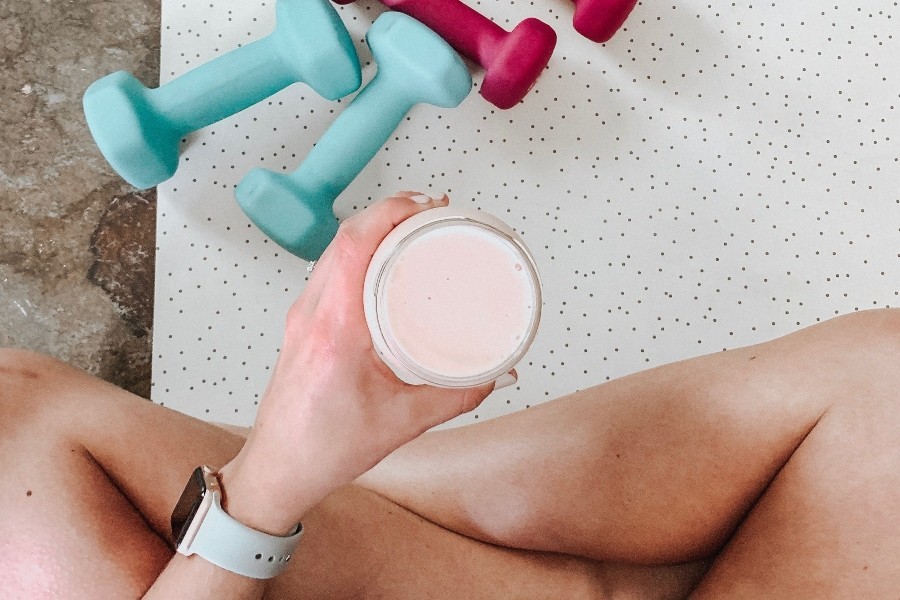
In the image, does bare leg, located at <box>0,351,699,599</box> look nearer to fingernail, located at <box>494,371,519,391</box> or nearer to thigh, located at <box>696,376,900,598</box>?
thigh, located at <box>696,376,900,598</box>

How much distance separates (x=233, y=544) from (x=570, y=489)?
30cm

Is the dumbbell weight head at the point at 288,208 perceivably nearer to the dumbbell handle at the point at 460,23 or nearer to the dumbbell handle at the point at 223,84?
the dumbbell handle at the point at 223,84

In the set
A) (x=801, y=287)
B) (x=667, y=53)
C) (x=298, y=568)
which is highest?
(x=667, y=53)

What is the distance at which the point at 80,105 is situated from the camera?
0.94 m

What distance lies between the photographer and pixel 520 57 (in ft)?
2.78

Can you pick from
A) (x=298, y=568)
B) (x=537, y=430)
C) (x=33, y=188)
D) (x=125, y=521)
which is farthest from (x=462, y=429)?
(x=33, y=188)

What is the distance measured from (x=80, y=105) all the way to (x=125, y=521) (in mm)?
635

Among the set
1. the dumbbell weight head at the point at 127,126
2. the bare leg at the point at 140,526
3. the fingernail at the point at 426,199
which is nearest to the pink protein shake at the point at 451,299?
the fingernail at the point at 426,199

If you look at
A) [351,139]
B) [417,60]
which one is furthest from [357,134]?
[417,60]

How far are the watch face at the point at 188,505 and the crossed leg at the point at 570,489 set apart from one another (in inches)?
1.9

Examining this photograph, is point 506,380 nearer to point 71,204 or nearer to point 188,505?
point 188,505

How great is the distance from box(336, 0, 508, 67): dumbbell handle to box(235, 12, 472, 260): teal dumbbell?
5cm

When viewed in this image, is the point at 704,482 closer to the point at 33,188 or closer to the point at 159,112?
the point at 159,112

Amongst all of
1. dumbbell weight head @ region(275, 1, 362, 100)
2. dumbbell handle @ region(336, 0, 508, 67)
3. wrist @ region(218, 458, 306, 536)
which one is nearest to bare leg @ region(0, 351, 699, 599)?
wrist @ region(218, 458, 306, 536)
